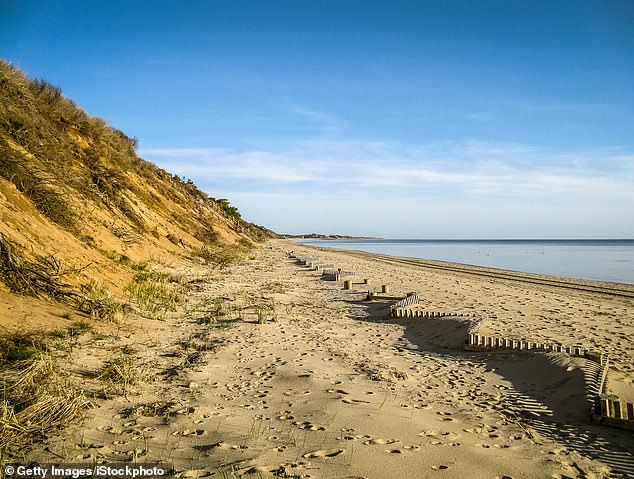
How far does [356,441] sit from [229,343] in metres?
4.14

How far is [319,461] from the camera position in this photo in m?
3.75

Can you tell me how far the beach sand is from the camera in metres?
3.78

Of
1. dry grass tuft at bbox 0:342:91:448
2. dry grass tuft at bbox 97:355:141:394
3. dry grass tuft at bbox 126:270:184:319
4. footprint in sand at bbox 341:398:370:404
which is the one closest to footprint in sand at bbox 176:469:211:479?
dry grass tuft at bbox 0:342:91:448

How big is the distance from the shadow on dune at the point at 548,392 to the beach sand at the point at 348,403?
0.02 meters

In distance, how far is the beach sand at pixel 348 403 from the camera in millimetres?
Result: 3777

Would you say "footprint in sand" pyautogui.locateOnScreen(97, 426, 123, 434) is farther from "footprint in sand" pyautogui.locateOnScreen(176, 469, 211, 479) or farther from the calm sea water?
the calm sea water

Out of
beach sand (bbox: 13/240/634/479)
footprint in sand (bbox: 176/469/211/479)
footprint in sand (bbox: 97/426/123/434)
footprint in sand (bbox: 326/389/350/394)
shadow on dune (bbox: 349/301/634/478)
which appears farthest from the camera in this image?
footprint in sand (bbox: 326/389/350/394)

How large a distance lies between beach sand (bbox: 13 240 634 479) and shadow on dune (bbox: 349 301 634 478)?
0.02 metres

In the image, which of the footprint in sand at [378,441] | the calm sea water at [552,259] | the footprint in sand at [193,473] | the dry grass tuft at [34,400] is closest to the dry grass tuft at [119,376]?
the dry grass tuft at [34,400]

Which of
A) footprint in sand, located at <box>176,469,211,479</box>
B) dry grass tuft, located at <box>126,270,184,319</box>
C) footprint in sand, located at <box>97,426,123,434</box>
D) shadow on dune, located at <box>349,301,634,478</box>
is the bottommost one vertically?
shadow on dune, located at <box>349,301,634,478</box>

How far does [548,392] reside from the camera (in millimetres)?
5859

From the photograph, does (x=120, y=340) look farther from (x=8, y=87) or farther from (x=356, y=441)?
(x=8, y=87)

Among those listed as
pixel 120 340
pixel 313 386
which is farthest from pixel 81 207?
pixel 313 386

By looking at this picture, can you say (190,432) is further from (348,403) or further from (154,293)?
(154,293)
